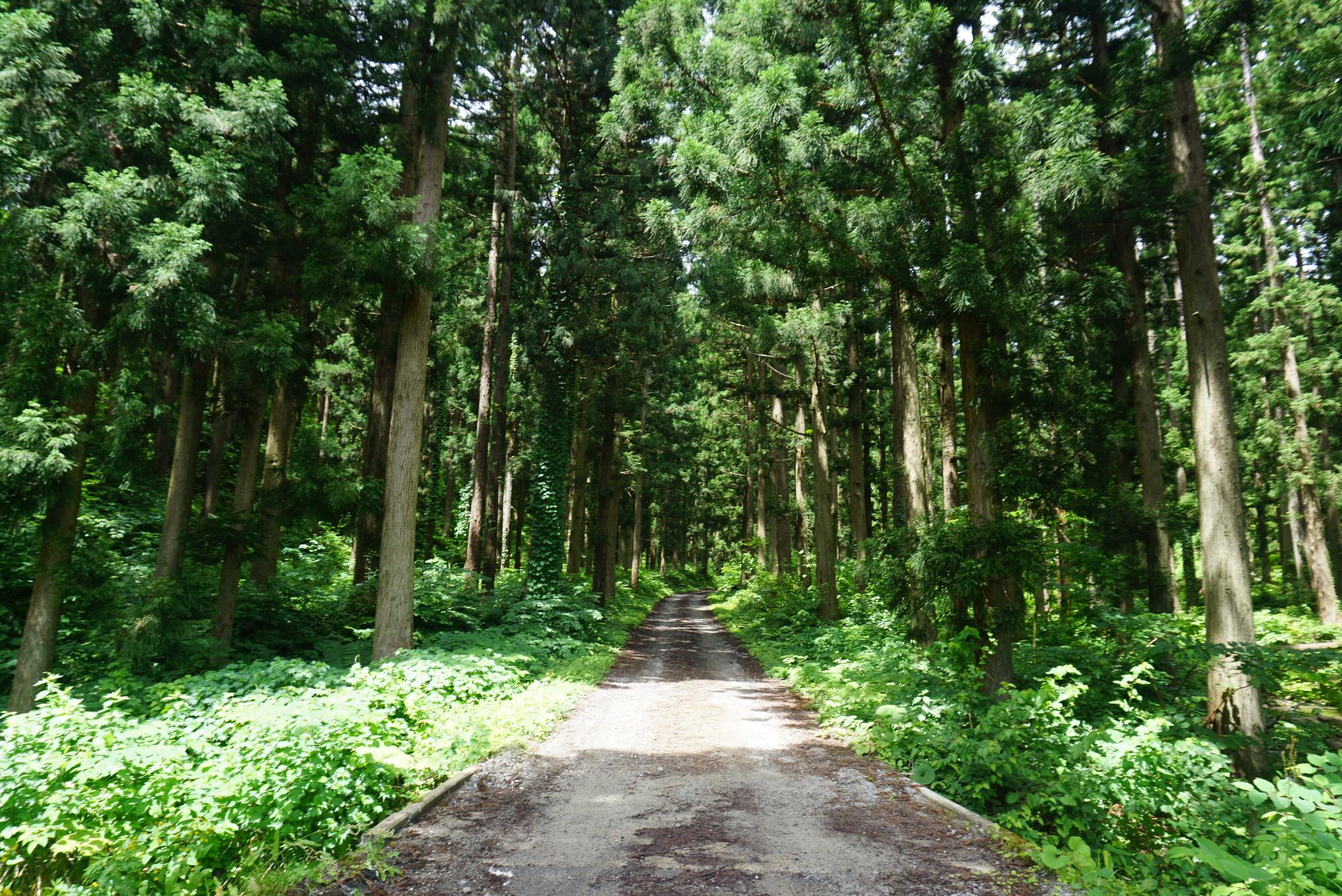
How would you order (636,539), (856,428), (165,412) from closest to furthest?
(165,412)
(856,428)
(636,539)

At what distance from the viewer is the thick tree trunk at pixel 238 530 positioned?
10.5m

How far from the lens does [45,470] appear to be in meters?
8.06

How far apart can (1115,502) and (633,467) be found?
17492 mm

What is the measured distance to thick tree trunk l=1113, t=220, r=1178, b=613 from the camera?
11.0m

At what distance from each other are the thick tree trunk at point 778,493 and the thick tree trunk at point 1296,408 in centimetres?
1432

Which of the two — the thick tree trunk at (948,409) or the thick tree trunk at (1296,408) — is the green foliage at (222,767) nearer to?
the thick tree trunk at (948,409)

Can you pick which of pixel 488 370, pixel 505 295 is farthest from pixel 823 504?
pixel 505 295

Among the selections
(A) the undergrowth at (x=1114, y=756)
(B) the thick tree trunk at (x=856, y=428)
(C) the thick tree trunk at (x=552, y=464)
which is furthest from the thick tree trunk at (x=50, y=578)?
(B) the thick tree trunk at (x=856, y=428)

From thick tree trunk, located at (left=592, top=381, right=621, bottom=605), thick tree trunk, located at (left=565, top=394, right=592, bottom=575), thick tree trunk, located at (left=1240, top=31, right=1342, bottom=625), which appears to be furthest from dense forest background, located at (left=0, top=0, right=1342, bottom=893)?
thick tree trunk, located at (left=592, top=381, right=621, bottom=605)

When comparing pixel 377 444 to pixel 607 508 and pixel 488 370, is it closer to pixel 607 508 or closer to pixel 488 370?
pixel 488 370

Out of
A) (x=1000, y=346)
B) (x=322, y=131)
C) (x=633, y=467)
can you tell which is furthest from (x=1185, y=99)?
(x=633, y=467)

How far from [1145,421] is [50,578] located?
1701 centimetres

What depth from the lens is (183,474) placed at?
10117 millimetres

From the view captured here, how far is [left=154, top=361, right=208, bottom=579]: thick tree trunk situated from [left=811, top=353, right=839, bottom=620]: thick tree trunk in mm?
12208
